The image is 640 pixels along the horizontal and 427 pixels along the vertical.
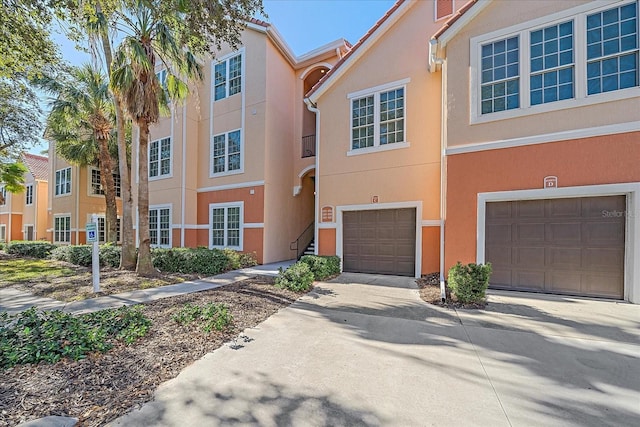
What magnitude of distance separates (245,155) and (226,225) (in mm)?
3716

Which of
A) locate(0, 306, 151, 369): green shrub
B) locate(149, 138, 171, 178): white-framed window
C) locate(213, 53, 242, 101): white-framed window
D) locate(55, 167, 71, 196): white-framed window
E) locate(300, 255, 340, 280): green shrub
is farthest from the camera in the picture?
locate(55, 167, 71, 196): white-framed window

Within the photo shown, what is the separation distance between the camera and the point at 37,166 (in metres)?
29.3

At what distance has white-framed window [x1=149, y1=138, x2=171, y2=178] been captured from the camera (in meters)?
16.0

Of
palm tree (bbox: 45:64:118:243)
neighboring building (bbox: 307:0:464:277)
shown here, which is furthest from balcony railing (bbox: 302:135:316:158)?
palm tree (bbox: 45:64:118:243)

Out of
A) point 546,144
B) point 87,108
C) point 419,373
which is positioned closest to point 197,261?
point 419,373

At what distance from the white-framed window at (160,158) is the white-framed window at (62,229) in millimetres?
10719

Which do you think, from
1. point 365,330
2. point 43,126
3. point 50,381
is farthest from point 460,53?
point 43,126

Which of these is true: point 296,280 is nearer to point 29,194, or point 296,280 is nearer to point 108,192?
point 108,192

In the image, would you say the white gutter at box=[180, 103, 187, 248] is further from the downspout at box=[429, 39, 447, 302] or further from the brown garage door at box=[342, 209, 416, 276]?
the downspout at box=[429, 39, 447, 302]

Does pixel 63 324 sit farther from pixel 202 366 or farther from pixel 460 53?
pixel 460 53

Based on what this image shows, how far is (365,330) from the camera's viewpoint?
5.09 metres

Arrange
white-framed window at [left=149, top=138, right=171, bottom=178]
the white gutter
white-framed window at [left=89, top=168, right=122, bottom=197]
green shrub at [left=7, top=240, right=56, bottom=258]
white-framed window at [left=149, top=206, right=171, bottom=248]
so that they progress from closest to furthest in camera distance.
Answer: the white gutter, white-framed window at [left=149, top=206, right=171, bottom=248], white-framed window at [left=149, top=138, right=171, bottom=178], green shrub at [left=7, top=240, right=56, bottom=258], white-framed window at [left=89, top=168, right=122, bottom=197]

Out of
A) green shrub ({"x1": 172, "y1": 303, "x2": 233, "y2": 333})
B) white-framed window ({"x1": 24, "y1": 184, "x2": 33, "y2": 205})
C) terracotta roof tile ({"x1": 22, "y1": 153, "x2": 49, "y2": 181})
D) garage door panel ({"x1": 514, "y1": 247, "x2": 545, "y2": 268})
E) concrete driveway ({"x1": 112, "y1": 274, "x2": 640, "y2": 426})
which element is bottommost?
concrete driveway ({"x1": 112, "y1": 274, "x2": 640, "y2": 426})

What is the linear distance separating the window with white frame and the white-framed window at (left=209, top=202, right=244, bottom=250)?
6658mm
